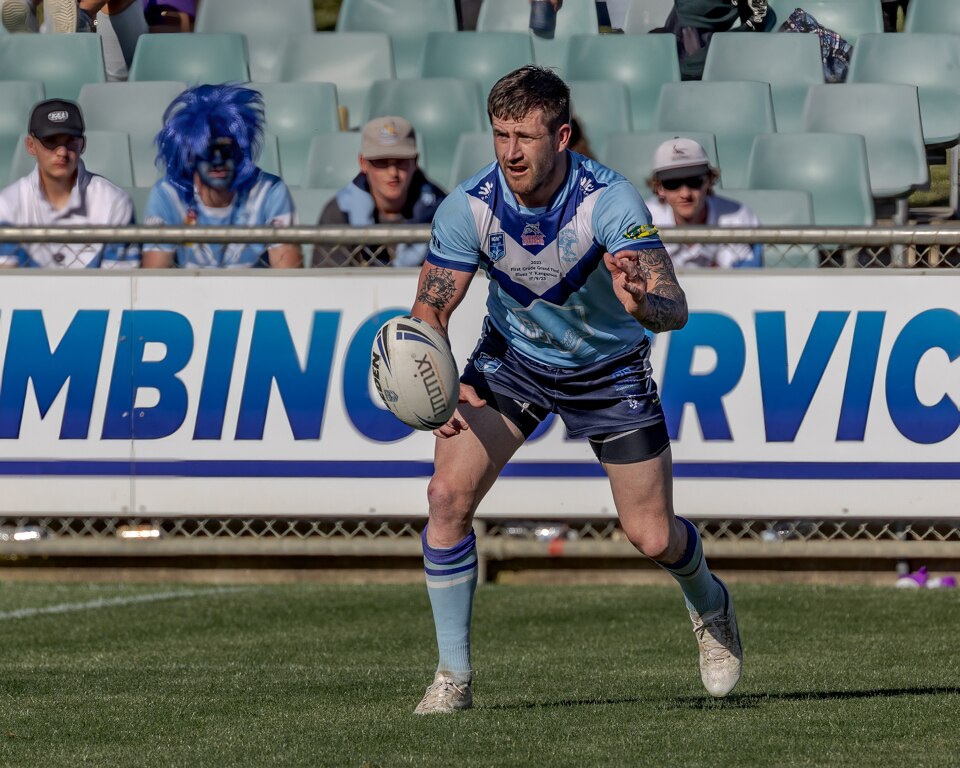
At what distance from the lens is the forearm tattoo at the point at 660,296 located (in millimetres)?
5086

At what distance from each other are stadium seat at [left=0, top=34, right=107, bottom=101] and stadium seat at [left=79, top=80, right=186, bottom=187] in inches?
25.8

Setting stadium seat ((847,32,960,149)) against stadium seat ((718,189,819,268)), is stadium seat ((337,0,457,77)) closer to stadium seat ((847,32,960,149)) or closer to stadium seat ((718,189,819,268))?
stadium seat ((847,32,960,149))

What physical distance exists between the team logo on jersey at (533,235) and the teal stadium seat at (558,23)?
8279mm

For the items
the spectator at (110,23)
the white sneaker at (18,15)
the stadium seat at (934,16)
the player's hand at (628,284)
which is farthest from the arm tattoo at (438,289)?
the white sneaker at (18,15)

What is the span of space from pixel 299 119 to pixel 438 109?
107cm

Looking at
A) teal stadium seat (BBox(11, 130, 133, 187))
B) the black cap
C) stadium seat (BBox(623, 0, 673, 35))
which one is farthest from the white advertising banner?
stadium seat (BBox(623, 0, 673, 35))

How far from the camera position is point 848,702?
19.2 ft

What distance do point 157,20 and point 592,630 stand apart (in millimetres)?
8396

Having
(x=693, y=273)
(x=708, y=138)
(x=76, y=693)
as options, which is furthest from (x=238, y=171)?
(x=76, y=693)

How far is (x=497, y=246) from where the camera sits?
17.9ft

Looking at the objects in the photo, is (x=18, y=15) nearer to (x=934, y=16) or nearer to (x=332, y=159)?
(x=332, y=159)

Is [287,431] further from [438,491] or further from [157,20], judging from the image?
[157,20]

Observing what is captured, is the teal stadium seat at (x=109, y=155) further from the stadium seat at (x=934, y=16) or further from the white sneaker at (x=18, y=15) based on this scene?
the stadium seat at (x=934, y=16)

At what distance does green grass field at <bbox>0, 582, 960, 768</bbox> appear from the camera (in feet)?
16.3
